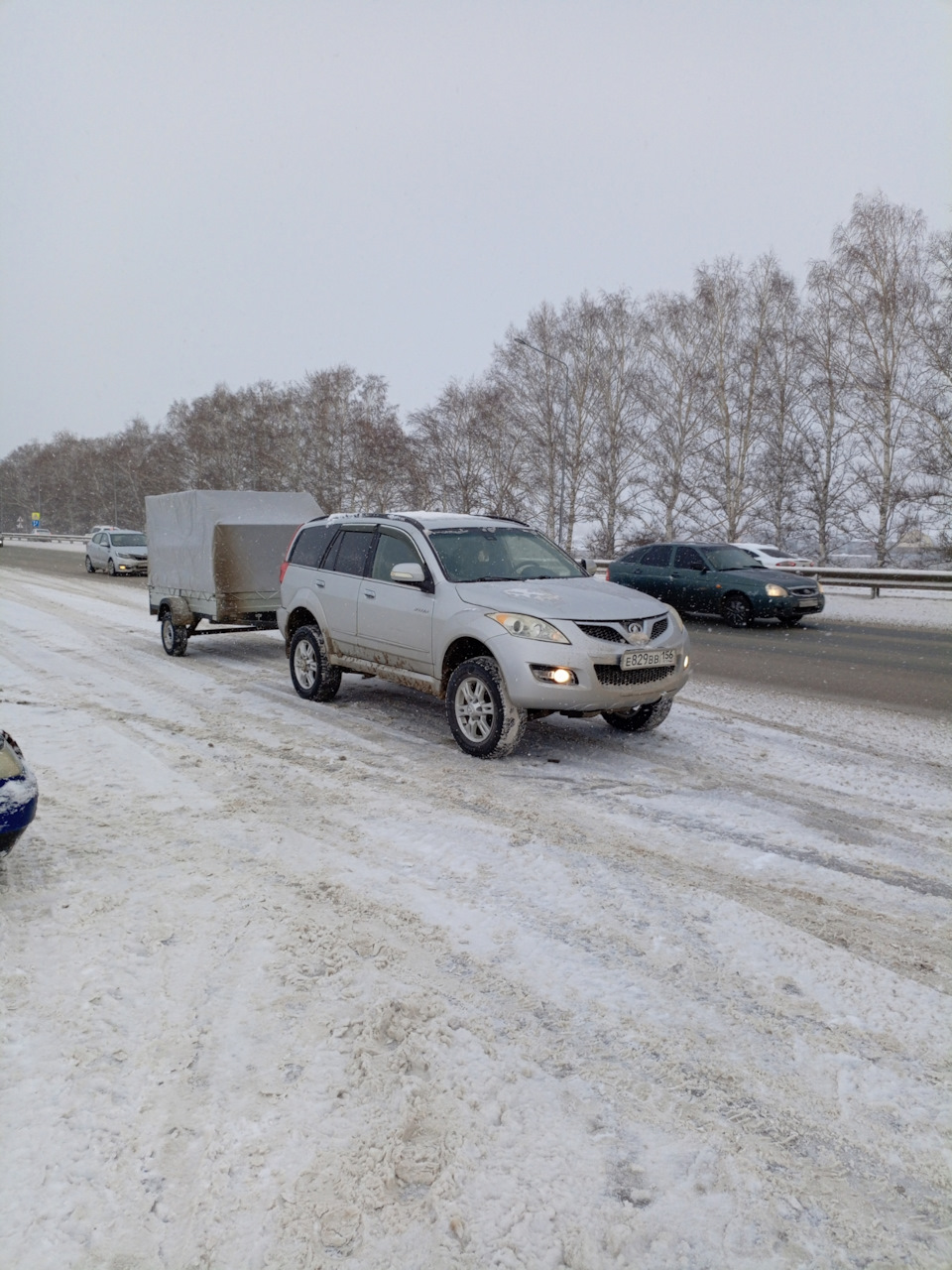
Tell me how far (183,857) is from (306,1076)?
191 cm

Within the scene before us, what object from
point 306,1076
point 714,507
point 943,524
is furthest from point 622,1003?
point 714,507

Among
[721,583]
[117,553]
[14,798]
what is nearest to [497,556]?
[14,798]

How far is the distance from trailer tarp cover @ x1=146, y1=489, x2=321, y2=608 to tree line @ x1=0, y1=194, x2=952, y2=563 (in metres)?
26.0

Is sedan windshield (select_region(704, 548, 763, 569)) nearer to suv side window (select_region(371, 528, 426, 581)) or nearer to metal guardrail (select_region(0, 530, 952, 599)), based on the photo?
metal guardrail (select_region(0, 530, 952, 599))

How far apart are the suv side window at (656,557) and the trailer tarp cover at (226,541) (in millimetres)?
9057

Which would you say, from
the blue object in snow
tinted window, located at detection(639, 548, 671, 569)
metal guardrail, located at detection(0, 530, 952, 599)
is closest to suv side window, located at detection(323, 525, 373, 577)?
the blue object in snow

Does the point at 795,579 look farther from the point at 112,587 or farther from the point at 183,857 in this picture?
the point at 112,587

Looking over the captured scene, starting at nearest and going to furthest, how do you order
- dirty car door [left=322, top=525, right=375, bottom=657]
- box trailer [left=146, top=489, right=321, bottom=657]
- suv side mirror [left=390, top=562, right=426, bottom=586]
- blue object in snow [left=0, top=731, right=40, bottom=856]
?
blue object in snow [left=0, top=731, right=40, bottom=856] → suv side mirror [left=390, top=562, right=426, bottom=586] → dirty car door [left=322, top=525, right=375, bottom=657] → box trailer [left=146, top=489, right=321, bottom=657]

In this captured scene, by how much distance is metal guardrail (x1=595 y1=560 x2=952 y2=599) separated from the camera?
22703mm

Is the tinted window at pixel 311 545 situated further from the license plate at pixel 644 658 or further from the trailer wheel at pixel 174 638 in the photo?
the license plate at pixel 644 658

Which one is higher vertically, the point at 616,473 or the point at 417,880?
the point at 616,473

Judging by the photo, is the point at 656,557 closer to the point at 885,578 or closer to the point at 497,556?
the point at 885,578

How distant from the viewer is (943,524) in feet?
102

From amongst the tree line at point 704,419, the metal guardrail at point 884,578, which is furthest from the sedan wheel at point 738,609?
the tree line at point 704,419
